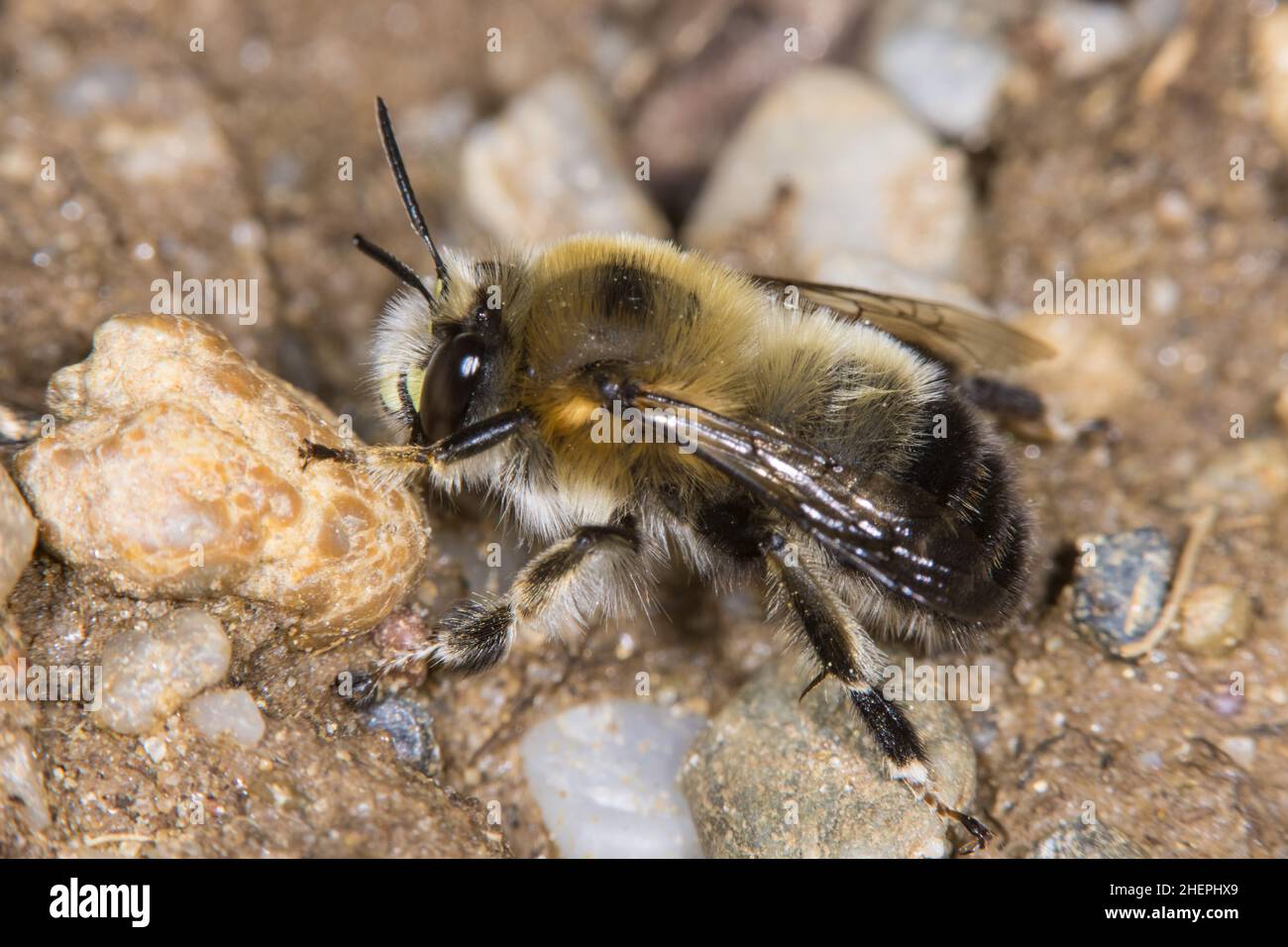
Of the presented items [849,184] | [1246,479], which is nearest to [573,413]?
[849,184]

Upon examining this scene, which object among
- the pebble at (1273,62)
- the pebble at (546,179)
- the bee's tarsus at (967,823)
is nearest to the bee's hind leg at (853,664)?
the bee's tarsus at (967,823)

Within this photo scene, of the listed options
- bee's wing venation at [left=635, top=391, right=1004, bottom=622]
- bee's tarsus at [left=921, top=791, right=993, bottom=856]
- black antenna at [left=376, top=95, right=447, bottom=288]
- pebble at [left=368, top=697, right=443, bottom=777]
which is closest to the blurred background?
pebble at [left=368, top=697, right=443, bottom=777]


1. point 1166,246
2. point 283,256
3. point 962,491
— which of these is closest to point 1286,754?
point 962,491

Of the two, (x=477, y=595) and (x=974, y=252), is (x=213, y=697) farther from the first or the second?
(x=974, y=252)

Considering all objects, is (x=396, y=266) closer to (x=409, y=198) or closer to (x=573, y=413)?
(x=409, y=198)

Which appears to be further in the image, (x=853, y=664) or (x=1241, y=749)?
(x=1241, y=749)
